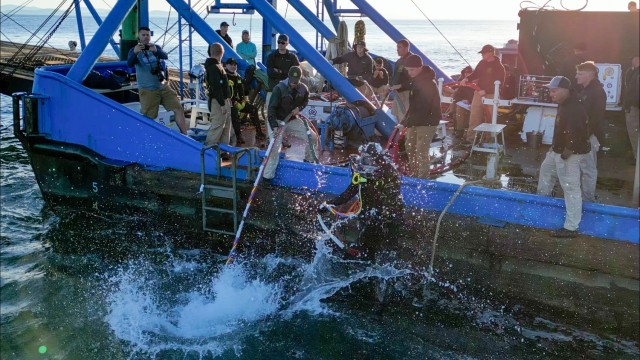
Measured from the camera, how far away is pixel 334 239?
7.68m

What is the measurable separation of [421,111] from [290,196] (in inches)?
85.9

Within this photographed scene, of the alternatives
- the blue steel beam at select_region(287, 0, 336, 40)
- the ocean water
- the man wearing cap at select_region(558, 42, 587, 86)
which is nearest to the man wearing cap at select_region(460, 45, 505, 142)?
the man wearing cap at select_region(558, 42, 587, 86)

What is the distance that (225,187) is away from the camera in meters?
8.74

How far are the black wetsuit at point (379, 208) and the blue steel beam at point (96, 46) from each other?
4.92m

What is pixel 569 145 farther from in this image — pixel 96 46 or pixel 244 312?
pixel 96 46

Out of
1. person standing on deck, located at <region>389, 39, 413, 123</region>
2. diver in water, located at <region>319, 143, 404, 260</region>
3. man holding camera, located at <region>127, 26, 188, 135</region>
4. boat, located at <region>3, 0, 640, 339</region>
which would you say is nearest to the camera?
boat, located at <region>3, 0, 640, 339</region>

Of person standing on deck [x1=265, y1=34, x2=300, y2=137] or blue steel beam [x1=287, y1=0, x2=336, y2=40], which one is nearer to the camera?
person standing on deck [x1=265, y1=34, x2=300, y2=137]

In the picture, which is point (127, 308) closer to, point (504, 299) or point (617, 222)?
point (504, 299)

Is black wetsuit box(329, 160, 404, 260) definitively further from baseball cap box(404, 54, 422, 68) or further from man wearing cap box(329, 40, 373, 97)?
man wearing cap box(329, 40, 373, 97)

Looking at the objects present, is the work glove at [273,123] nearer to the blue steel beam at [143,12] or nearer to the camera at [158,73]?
the camera at [158,73]

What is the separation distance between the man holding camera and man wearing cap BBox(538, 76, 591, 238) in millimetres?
5980

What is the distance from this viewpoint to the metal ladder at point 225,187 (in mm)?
8586

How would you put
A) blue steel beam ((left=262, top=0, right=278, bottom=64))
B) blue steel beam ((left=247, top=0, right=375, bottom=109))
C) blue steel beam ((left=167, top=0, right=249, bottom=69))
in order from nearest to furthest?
1. blue steel beam ((left=247, top=0, right=375, bottom=109))
2. blue steel beam ((left=167, top=0, right=249, bottom=69))
3. blue steel beam ((left=262, top=0, right=278, bottom=64))

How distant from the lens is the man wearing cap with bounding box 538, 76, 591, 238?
21.9 feet
